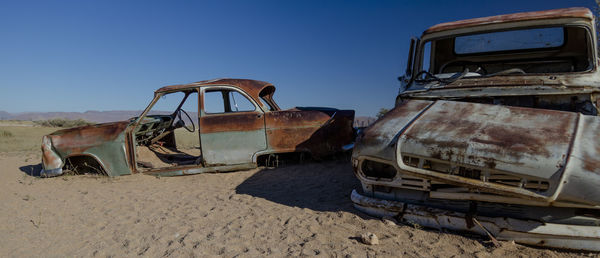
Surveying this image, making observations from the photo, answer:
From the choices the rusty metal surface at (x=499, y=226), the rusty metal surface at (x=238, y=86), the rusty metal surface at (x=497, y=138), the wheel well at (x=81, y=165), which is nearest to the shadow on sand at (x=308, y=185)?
the rusty metal surface at (x=499, y=226)

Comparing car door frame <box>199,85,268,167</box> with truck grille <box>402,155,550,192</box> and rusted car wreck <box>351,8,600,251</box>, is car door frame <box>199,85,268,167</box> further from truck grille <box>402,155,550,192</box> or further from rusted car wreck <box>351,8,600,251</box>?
truck grille <box>402,155,550,192</box>

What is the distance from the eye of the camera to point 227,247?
115 inches

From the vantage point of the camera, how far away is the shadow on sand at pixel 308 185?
13.0 feet

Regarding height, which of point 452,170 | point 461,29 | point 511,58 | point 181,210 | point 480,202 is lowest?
point 181,210

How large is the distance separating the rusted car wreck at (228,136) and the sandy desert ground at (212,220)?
0.84ft

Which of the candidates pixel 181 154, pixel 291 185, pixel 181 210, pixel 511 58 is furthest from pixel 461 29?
pixel 181 154

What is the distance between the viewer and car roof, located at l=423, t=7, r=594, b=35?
3.55 meters

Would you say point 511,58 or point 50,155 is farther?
point 50,155

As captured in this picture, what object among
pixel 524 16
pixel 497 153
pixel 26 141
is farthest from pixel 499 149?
pixel 26 141

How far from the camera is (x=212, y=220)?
3607 mm

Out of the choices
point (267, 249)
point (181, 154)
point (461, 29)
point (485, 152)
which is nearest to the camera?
point (485, 152)

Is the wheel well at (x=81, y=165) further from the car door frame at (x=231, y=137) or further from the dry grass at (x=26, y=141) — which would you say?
the dry grass at (x=26, y=141)

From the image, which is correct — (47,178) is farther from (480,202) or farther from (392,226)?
(480,202)

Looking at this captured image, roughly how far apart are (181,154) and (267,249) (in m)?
5.20
